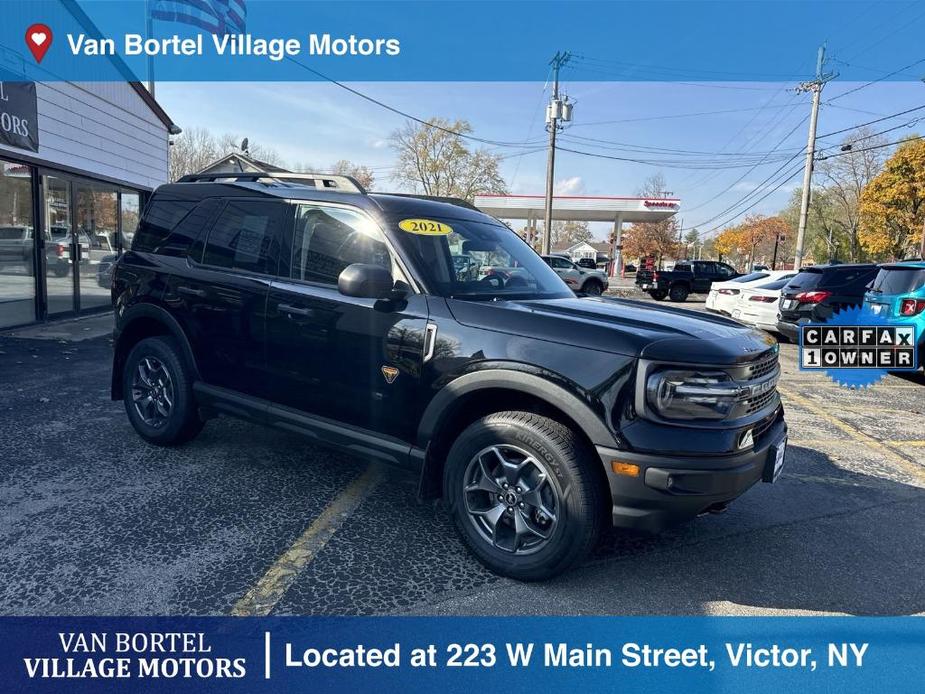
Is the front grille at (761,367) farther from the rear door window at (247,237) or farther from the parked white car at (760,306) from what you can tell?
the parked white car at (760,306)

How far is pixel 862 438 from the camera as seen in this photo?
5.82m

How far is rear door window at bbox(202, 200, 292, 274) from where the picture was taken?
3938 mm

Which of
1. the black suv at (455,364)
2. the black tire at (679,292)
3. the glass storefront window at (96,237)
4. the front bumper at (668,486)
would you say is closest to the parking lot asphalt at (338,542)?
the black suv at (455,364)

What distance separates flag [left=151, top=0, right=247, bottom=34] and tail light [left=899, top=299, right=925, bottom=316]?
694 inches

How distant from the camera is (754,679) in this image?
2422mm

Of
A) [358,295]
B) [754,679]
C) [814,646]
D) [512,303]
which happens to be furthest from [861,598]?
[358,295]

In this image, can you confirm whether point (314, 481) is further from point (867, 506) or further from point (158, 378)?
point (867, 506)

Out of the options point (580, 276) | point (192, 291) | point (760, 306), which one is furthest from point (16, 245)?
point (580, 276)

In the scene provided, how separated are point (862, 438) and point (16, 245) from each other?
40.2ft

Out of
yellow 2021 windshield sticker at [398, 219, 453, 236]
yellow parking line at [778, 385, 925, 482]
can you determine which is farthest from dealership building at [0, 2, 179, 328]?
yellow parking line at [778, 385, 925, 482]

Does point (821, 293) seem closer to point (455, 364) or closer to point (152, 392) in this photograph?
point (455, 364)

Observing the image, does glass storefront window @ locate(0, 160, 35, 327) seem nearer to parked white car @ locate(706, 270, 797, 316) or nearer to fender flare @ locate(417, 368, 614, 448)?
fender flare @ locate(417, 368, 614, 448)

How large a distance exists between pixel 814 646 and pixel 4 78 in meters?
11.9

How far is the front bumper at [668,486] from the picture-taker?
2.64m
